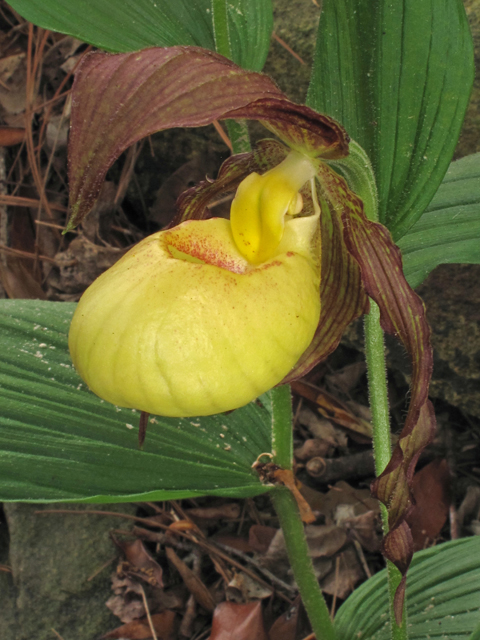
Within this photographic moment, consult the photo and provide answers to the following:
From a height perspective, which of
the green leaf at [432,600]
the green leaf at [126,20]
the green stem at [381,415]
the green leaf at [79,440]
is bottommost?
the green leaf at [432,600]

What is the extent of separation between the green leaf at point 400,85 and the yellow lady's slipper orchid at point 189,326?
0.12 metres

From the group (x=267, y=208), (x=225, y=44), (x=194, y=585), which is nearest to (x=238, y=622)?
(x=194, y=585)

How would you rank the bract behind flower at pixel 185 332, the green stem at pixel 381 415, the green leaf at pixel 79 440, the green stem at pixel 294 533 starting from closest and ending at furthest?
the bract behind flower at pixel 185 332
the green stem at pixel 381 415
the green leaf at pixel 79 440
the green stem at pixel 294 533

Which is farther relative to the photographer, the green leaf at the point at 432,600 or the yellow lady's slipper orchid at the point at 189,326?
the green leaf at the point at 432,600

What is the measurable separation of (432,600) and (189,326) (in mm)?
747

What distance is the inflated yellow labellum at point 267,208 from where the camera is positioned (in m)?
0.83

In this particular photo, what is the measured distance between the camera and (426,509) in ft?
4.44

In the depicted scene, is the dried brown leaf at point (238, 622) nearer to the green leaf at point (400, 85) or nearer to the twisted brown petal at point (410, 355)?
the twisted brown petal at point (410, 355)

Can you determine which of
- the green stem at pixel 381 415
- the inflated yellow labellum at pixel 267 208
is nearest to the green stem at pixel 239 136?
the inflated yellow labellum at pixel 267 208

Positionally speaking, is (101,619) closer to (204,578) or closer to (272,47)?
(204,578)


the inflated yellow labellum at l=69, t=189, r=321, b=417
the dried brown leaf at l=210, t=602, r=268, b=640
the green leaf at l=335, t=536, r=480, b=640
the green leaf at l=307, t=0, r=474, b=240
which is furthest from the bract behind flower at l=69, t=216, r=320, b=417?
the dried brown leaf at l=210, t=602, r=268, b=640

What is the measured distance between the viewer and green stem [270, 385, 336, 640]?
107 cm

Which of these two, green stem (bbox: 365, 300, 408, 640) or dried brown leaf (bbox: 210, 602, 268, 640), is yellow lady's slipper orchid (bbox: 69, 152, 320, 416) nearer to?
green stem (bbox: 365, 300, 408, 640)

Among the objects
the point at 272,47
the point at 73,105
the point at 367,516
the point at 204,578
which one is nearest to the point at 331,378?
the point at 367,516
